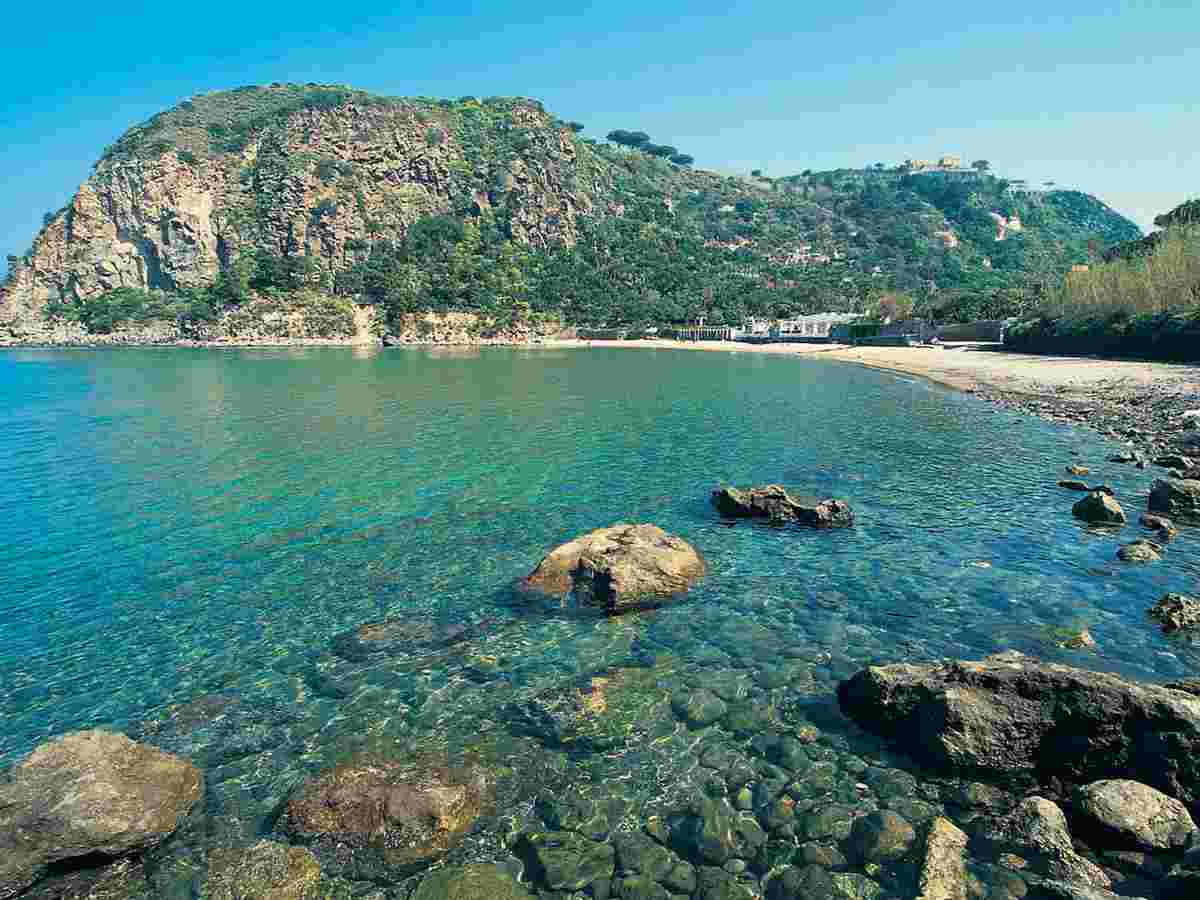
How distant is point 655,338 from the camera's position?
155125mm

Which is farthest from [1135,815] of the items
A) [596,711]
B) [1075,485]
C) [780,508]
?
[1075,485]

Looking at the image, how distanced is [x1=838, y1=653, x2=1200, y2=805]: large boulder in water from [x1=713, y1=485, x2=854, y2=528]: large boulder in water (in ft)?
30.0

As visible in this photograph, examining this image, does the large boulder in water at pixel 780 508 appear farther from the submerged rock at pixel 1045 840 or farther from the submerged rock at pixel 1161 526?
the submerged rock at pixel 1045 840

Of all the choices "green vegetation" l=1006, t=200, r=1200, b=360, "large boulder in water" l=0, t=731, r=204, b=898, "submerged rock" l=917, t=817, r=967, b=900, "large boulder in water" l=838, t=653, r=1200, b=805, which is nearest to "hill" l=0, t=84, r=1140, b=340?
"green vegetation" l=1006, t=200, r=1200, b=360

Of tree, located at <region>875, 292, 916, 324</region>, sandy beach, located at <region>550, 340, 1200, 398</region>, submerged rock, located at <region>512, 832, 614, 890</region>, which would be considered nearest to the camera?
submerged rock, located at <region>512, 832, 614, 890</region>

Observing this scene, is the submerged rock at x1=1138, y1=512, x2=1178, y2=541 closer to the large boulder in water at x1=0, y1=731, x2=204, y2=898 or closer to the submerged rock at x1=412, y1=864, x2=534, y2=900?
the submerged rock at x1=412, y1=864, x2=534, y2=900

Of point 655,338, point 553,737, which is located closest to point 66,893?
point 553,737

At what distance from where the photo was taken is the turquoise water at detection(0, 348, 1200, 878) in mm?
9914

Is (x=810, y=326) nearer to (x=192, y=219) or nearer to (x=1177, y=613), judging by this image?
(x=1177, y=613)

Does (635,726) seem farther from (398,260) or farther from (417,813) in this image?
(398,260)

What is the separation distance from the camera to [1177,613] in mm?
11031

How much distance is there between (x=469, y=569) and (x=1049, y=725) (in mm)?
10983

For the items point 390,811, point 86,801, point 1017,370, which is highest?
point 1017,370

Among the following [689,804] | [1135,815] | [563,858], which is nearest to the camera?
[1135,815]
